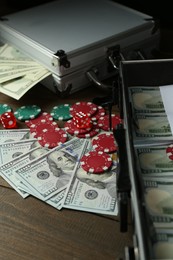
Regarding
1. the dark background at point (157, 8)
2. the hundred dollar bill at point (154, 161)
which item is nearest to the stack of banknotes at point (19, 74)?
the hundred dollar bill at point (154, 161)

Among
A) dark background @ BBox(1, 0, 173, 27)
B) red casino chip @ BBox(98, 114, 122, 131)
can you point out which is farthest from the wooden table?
dark background @ BBox(1, 0, 173, 27)

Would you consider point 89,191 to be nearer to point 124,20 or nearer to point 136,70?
point 136,70

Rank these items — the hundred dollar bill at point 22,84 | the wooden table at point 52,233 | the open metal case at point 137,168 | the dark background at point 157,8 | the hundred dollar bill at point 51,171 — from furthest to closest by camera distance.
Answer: the dark background at point 157,8
the hundred dollar bill at point 22,84
the hundred dollar bill at point 51,171
the wooden table at point 52,233
the open metal case at point 137,168

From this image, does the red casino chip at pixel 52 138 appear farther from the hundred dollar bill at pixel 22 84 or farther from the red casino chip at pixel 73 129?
the hundred dollar bill at pixel 22 84

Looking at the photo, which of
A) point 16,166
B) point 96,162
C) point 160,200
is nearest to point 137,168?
point 160,200

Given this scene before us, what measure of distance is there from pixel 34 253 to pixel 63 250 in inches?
1.7

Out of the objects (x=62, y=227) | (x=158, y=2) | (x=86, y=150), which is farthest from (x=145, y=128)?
(x=158, y=2)

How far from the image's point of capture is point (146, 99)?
847 millimetres

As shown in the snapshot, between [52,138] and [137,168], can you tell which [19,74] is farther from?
[137,168]

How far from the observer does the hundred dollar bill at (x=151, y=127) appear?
76cm

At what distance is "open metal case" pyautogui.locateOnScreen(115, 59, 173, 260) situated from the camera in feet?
1.65

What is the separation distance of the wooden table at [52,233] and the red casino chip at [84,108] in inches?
9.8

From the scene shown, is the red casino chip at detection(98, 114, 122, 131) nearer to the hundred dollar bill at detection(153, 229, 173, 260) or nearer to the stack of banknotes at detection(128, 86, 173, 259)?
the stack of banknotes at detection(128, 86, 173, 259)

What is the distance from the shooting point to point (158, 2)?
4.08 ft
